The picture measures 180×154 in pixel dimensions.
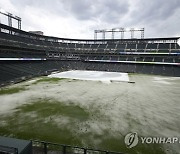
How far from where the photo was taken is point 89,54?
7731cm

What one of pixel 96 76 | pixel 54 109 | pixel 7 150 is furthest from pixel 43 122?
pixel 96 76

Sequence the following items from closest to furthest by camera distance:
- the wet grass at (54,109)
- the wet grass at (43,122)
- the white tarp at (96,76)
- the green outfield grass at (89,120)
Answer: the green outfield grass at (89,120) < the wet grass at (43,122) < the wet grass at (54,109) < the white tarp at (96,76)

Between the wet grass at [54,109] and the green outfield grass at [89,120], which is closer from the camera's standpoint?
the green outfield grass at [89,120]

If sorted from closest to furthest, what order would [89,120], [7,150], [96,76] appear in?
[7,150] < [89,120] < [96,76]

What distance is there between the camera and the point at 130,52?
69.4 meters

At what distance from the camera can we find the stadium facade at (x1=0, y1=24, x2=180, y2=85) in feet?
166

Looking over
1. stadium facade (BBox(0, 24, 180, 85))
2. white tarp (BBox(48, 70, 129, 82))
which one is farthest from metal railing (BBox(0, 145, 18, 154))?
stadium facade (BBox(0, 24, 180, 85))

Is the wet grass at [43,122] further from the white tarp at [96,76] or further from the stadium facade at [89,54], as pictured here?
the stadium facade at [89,54]

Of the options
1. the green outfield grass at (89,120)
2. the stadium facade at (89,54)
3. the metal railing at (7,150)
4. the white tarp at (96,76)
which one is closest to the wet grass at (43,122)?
the green outfield grass at (89,120)

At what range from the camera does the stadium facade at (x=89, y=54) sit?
5050 centimetres

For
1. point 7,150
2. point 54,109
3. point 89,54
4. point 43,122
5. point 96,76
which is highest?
point 89,54

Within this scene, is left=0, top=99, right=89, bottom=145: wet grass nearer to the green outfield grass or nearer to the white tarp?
the green outfield grass

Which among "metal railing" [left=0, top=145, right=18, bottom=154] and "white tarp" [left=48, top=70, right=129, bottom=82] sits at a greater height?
"white tarp" [left=48, top=70, right=129, bottom=82]

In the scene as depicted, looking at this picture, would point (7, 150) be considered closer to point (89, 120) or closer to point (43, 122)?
point (43, 122)
